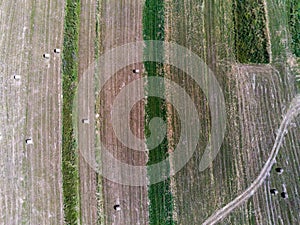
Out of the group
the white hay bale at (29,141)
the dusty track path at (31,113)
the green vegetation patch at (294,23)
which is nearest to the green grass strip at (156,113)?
the dusty track path at (31,113)

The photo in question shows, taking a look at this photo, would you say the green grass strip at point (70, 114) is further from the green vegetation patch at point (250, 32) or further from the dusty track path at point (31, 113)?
the green vegetation patch at point (250, 32)

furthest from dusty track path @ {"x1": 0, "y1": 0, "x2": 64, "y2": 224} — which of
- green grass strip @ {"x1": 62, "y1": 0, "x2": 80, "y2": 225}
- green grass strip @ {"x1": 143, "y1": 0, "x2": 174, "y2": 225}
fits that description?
green grass strip @ {"x1": 143, "y1": 0, "x2": 174, "y2": 225}

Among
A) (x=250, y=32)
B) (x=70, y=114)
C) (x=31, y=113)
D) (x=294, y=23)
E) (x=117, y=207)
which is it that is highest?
(x=294, y=23)

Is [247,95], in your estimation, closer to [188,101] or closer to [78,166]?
[188,101]

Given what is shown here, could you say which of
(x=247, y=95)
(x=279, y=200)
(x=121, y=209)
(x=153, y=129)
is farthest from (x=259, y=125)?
(x=121, y=209)

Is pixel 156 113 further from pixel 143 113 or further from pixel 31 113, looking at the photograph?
pixel 31 113

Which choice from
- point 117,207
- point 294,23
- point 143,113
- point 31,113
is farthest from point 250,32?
point 31,113

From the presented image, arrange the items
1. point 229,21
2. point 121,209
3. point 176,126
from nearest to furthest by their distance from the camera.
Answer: point 121,209, point 176,126, point 229,21
